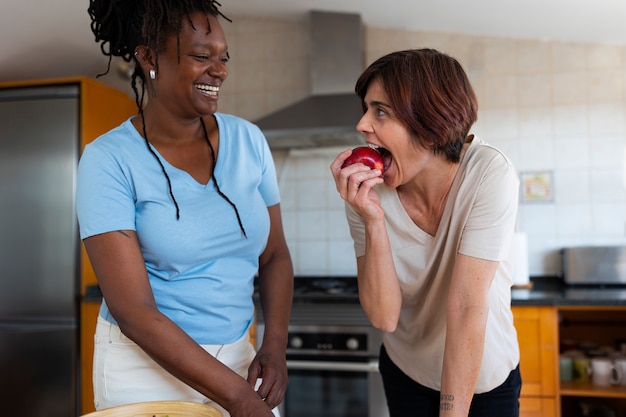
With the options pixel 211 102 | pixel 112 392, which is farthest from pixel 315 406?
pixel 211 102

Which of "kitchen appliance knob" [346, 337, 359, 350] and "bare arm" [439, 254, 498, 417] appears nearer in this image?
"bare arm" [439, 254, 498, 417]

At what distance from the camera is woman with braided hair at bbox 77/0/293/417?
0.94m

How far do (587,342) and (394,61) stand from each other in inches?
88.8

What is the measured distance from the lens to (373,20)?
312 centimetres

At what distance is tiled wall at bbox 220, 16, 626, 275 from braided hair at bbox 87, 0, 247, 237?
2.09 m

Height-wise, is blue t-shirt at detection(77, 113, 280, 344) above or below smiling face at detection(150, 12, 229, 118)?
below

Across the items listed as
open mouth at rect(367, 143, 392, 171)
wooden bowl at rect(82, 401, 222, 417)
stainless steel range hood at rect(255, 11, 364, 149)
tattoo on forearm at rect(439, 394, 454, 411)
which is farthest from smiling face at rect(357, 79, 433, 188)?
stainless steel range hood at rect(255, 11, 364, 149)

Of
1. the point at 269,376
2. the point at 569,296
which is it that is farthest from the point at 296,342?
the point at 269,376

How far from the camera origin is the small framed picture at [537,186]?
2.93m

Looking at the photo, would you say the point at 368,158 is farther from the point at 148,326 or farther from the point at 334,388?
the point at 334,388

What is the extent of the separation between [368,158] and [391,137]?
0.18 ft

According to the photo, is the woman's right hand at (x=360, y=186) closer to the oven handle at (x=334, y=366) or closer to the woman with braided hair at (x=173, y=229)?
the woman with braided hair at (x=173, y=229)

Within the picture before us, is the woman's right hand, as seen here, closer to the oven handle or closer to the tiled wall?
the oven handle

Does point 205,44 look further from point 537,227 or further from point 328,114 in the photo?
point 537,227
